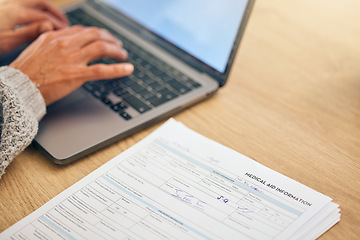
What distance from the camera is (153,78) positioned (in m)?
0.73

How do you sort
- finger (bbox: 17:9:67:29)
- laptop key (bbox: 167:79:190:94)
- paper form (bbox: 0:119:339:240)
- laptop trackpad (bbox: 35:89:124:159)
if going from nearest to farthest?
paper form (bbox: 0:119:339:240) → laptop trackpad (bbox: 35:89:124:159) → laptop key (bbox: 167:79:190:94) → finger (bbox: 17:9:67:29)

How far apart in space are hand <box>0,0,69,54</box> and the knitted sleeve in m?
0.23

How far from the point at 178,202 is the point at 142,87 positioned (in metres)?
0.28

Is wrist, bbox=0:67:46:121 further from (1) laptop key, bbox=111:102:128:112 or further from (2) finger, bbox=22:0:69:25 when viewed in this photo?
(2) finger, bbox=22:0:69:25

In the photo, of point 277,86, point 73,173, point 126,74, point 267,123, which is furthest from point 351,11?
point 73,173

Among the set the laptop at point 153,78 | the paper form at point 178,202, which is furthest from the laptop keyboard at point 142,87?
the paper form at point 178,202

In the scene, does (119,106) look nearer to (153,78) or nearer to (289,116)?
(153,78)

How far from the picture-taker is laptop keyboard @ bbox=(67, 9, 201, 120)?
2.16ft

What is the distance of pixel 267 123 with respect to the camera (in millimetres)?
675

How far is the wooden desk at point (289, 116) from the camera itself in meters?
0.54

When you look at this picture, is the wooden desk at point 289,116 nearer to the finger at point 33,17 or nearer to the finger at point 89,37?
the finger at point 89,37

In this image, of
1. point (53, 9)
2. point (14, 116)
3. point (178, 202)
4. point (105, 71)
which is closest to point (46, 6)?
point (53, 9)

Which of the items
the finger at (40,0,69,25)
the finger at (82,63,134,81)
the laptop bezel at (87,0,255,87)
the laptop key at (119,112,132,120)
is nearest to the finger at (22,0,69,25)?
the finger at (40,0,69,25)

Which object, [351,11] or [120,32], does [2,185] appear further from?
[351,11]
